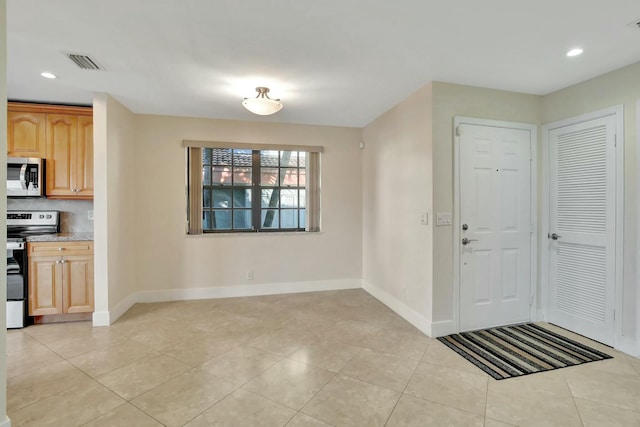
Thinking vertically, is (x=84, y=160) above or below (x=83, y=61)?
below

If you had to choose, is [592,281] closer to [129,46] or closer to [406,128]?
[406,128]

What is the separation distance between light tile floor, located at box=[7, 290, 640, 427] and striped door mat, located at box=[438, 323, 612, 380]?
0.34ft

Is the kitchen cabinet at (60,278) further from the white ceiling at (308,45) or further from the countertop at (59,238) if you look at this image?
the white ceiling at (308,45)

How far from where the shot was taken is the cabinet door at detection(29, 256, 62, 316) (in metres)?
3.40

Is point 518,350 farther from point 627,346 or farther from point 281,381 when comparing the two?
point 281,381

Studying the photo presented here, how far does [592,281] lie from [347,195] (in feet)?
10.0

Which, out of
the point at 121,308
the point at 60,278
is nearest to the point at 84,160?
the point at 60,278

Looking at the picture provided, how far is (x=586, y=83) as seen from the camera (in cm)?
305

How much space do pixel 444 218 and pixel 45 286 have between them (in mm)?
4406

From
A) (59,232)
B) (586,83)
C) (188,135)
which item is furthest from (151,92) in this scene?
(586,83)

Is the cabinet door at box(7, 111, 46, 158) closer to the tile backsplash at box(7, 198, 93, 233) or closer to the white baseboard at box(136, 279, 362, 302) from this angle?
the tile backsplash at box(7, 198, 93, 233)

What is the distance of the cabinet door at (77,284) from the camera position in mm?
3467

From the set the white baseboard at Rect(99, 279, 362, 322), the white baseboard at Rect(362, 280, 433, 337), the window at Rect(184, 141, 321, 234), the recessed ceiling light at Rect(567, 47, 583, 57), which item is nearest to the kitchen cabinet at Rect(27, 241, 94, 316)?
the white baseboard at Rect(99, 279, 362, 322)

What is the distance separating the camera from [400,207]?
3.74m
